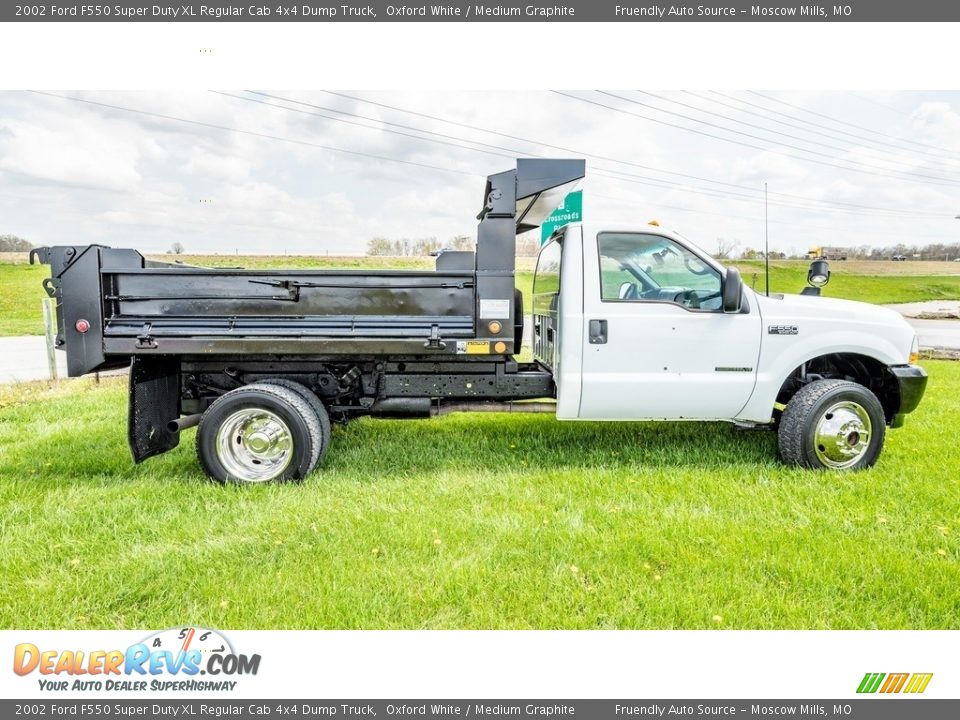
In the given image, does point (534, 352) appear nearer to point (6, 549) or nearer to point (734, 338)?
point (734, 338)

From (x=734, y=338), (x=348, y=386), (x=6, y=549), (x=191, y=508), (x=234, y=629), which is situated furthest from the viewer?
(x=348, y=386)

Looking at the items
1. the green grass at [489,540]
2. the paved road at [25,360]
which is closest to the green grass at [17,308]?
the paved road at [25,360]

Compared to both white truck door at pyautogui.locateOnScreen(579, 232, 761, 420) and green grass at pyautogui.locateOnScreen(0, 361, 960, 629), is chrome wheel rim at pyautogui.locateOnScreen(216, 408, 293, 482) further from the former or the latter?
white truck door at pyautogui.locateOnScreen(579, 232, 761, 420)

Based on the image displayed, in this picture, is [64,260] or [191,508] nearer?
[191,508]

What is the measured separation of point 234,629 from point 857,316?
492 centimetres

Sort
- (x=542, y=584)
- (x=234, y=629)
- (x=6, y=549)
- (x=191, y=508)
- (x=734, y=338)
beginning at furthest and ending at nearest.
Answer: (x=734, y=338), (x=191, y=508), (x=6, y=549), (x=542, y=584), (x=234, y=629)

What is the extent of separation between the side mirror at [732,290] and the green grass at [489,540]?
1343 mm

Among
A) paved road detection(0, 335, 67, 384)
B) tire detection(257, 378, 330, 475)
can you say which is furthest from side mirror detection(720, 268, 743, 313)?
paved road detection(0, 335, 67, 384)

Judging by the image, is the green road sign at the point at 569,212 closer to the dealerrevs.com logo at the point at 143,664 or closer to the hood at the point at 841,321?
the hood at the point at 841,321

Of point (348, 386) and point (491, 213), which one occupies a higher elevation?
point (491, 213)

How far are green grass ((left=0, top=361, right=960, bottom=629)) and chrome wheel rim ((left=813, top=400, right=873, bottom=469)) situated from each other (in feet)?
0.83

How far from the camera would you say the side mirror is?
4.05 m

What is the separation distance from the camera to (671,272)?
14.5ft

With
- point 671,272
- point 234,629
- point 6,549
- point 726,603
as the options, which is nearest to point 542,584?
point 726,603
